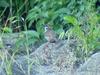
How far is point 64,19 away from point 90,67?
4.12ft

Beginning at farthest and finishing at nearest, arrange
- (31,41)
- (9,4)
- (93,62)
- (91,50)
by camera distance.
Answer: (9,4), (31,41), (91,50), (93,62)

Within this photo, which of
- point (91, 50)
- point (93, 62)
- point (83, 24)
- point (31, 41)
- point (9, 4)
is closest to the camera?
point (93, 62)

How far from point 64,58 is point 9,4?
2.67 m

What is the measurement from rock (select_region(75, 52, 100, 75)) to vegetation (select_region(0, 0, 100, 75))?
0.94 feet

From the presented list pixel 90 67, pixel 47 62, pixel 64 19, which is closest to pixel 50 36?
pixel 64 19

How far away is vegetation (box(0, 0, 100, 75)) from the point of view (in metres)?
4.52

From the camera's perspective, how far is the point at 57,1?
5945 mm

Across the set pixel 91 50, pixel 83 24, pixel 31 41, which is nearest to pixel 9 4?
pixel 31 41

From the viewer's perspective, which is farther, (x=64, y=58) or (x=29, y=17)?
(x=29, y=17)

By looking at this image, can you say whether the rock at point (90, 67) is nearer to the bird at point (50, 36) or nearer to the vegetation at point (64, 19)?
the vegetation at point (64, 19)

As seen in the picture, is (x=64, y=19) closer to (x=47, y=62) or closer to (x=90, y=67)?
(x=47, y=62)

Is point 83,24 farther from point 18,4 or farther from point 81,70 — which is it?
point 18,4

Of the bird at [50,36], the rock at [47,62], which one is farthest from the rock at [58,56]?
the bird at [50,36]

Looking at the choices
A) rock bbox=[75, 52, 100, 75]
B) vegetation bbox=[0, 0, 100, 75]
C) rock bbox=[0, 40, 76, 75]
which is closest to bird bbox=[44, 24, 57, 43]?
vegetation bbox=[0, 0, 100, 75]
